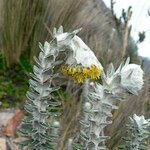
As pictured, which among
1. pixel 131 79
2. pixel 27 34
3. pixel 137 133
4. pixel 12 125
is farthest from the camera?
pixel 27 34


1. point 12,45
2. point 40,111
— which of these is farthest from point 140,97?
point 40,111

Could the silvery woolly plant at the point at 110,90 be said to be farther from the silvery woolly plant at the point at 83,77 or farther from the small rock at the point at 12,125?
the small rock at the point at 12,125

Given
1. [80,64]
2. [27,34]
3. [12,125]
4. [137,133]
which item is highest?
[27,34]

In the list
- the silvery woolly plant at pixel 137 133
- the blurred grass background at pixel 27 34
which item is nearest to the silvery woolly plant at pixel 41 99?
the silvery woolly plant at pixel 137 133

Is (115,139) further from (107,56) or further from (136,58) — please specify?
(136,58)

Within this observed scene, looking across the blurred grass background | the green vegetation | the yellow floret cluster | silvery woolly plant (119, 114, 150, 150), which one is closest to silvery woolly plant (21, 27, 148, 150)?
the yellow floret cluster

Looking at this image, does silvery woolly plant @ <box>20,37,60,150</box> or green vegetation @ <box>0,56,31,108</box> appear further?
green vegetation @ <box>0,56,31,108</box>

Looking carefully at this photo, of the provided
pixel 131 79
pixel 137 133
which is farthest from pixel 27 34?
pixel 131 79

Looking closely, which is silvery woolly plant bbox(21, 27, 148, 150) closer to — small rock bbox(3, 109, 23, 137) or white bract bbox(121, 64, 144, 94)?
white bract bbox(121, 64, 144, 94)

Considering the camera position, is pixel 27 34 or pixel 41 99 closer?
pixel 41 99

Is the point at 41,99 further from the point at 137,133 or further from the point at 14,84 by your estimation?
the point at 14,84
